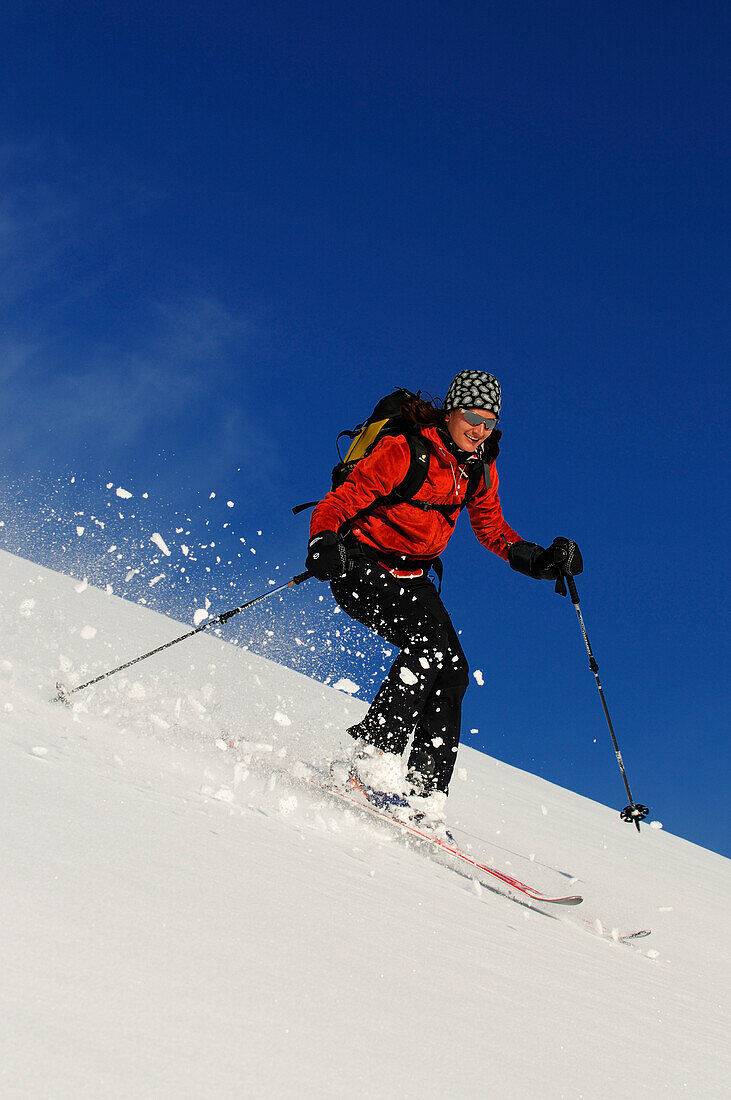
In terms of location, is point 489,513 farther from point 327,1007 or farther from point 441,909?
point 327,1007

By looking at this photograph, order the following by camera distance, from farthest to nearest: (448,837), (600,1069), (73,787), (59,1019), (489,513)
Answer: (489,513)
(448,837)
(73,787)
(600,1069)
(59,1019)

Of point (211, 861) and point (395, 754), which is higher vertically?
point (395, 754)

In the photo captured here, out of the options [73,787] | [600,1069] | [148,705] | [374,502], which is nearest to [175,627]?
[148,705]

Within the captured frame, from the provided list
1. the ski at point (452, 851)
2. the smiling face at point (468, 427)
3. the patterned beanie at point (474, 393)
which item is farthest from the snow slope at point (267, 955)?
the patterned beanie at point (474, 393)

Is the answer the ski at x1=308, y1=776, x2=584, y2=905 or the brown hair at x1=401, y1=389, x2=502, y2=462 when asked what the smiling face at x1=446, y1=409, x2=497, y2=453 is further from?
the ski at x1=308, y1=776, x2=584, y2=905

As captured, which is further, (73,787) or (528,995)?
(73,787)

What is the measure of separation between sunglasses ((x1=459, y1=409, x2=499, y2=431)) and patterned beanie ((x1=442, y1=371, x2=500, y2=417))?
0.10ft

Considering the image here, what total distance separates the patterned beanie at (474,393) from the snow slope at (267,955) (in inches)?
87.6

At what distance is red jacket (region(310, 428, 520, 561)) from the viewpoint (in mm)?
4039

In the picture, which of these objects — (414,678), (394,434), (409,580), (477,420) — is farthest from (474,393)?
(414,678)

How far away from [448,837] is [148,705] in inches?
72.9

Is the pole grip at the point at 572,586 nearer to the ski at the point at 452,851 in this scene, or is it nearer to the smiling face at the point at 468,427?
the smiling face at the point at 468,427

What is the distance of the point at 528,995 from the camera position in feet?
5.91

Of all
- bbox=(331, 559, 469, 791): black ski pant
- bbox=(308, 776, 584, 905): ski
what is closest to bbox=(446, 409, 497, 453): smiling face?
bbox=(331, 559, 469, 791): black ski pant
